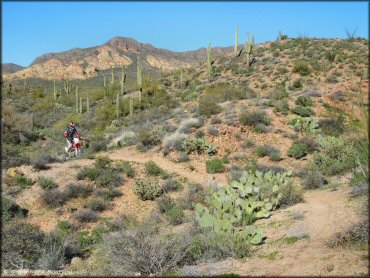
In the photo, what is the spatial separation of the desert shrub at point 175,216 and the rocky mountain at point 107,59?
211ft

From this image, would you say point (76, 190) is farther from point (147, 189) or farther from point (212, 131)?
point (212, 131)

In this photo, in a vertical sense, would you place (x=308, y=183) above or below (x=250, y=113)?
below

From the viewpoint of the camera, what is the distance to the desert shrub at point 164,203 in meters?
13.2

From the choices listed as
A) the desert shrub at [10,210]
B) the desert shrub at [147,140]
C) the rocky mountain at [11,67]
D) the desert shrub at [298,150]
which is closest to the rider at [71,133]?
the desert shrub at [147,140]

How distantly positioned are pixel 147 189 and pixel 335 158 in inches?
276

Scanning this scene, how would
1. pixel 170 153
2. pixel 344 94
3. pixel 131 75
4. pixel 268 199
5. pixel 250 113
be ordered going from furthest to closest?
1. pixel 131 75
2. pixel 344 94
3. pixel 250 113
4. pixel 170 153
5. pixel 268 199

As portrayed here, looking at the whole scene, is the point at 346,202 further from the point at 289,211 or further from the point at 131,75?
the point at 131,75

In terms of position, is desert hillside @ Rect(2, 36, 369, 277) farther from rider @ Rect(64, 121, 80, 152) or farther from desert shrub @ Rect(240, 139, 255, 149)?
rider @ Rect(64, 121, 80, 152)

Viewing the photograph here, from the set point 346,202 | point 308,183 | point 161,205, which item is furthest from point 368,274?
point 161,205

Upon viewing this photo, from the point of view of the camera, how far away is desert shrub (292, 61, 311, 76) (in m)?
36.2

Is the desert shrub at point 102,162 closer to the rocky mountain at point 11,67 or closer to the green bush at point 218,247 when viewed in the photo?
the green bush at point 218,247

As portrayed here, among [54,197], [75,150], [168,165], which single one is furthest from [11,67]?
[54,197]

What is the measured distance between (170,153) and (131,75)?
54.7 meters

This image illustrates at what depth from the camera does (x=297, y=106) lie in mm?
23484
